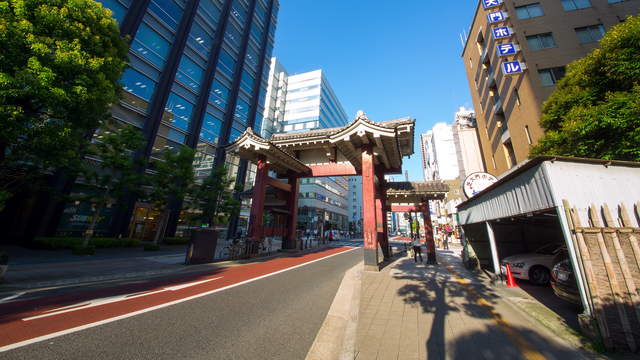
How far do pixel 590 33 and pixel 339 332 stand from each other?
91.3 feet

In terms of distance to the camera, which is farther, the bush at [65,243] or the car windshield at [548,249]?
the bush at [65,243]

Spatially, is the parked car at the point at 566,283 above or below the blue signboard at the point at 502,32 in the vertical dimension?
below

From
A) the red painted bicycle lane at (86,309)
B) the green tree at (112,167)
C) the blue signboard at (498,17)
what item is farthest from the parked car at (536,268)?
the green tree at (112,167)

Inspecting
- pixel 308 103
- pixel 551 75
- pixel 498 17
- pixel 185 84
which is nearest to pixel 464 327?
pixel 551 75

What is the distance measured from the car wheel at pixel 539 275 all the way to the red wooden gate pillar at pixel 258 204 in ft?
43.0

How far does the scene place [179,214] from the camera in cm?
2225

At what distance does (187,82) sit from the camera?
23.9 metres

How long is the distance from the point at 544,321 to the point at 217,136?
30.0m

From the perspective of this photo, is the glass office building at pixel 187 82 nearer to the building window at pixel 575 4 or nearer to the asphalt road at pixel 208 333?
the asphalt road at pixel 208 333

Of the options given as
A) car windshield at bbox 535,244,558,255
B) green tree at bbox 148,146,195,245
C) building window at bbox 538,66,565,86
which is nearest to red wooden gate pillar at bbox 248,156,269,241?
green tree at bbox 148,146,195,245

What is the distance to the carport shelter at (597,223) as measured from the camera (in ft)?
10.9

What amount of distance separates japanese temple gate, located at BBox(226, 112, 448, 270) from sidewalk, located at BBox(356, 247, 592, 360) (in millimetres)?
4156

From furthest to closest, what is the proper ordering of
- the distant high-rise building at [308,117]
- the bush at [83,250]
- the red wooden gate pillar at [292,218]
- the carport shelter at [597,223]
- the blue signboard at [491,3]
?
the distant high-rise building at [308,117] → the blue signboard at [491,3] → the red wooden gate pillar at [292,218] → the bush at [83,250] → the carport shelter at [597,223]

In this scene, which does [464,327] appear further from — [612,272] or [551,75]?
[551,75]
